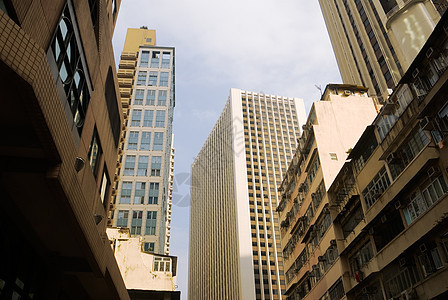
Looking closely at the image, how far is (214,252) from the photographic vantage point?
112 metres

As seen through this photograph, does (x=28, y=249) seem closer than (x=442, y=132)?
Yes

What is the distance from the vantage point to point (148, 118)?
61.7 meters

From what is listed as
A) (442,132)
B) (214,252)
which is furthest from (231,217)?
(442,132)

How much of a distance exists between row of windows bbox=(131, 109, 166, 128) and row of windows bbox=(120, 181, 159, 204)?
11.1m

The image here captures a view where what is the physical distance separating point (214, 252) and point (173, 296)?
85.4 metres

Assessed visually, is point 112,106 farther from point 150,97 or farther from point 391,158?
point 150,97

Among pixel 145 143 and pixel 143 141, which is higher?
pixel 143 141

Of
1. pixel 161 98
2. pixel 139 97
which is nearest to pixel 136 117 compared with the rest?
pixel 139 97

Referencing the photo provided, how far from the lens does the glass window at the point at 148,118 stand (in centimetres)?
6095

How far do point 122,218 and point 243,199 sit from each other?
52288mm

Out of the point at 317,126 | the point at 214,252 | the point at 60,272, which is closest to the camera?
the point at 60,272

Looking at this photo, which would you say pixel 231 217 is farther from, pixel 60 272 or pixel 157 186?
pixel 60 272

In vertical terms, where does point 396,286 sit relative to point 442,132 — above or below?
below

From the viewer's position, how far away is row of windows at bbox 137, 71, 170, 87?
66.6 m
